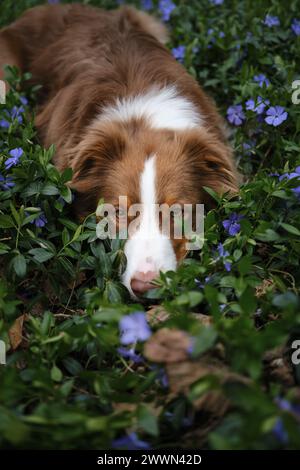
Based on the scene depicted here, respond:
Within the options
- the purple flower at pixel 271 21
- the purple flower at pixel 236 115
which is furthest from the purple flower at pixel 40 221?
the purple flower at pixel 271 21

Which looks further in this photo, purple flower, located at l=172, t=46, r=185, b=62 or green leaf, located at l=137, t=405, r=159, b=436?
purple flower, located at l=172, t=46, r=185, b=62

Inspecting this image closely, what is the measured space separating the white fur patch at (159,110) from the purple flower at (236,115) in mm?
409

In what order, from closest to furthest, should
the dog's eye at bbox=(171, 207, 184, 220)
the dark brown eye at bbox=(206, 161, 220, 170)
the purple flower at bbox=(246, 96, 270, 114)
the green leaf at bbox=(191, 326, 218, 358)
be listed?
the green leaf at bbox=(191, 326, 218, 358), the dog's eye at bbox=(171, 207, 184, 220), the dark brown eye at bbox=(206, 161, 220, 170), the purple flower at bbox=(246, 96, 270, 114)

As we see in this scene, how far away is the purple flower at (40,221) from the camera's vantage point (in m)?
3.02

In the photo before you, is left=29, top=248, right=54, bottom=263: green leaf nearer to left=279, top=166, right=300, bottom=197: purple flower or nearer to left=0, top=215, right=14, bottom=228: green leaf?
left=0, top=215, right=14, bottom=228: green leaf

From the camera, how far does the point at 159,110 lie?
142 inches

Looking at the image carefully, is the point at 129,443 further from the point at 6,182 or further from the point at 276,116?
the point at 276,116

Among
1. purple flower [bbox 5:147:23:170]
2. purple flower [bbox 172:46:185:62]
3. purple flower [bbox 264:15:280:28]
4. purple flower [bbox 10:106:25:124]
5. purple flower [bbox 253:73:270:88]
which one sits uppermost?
purple flower [bbox 264:15:280:28]

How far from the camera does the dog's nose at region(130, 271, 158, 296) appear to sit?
2.79m

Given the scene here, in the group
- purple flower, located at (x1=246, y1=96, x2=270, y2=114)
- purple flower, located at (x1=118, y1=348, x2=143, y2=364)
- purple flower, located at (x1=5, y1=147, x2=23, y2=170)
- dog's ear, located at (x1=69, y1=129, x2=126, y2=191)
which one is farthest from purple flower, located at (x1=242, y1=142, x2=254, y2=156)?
purple flower, located at (x1=118, y1=348, x2=143, y2=364)

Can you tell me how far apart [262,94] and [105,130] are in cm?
113

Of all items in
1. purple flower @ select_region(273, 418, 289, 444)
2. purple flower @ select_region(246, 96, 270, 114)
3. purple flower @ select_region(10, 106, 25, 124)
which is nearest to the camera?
purple flower @ select_region(273, 418, 289, 444)

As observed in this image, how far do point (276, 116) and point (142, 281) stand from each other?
1.52 meters

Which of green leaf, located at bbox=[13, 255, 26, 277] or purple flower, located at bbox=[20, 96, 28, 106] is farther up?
purple flower, located at bbox=[20, 96, 28, 106]
